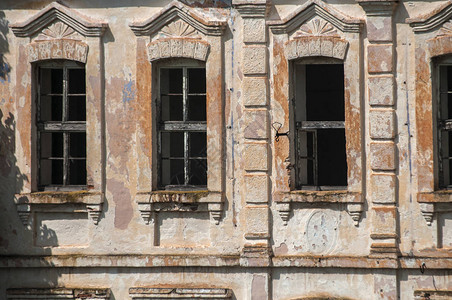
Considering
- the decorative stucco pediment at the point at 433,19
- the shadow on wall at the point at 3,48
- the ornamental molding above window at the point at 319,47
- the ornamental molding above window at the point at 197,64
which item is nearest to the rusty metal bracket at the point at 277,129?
the ornamental molding above window at the point at 197,64

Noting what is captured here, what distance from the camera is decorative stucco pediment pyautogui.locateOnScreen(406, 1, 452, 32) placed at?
1156 centimetres

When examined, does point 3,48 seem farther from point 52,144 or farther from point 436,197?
point 436,197

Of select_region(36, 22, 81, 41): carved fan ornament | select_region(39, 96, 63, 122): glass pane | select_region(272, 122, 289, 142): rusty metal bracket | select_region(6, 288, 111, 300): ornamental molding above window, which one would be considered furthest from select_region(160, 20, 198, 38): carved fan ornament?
select_region(6, 288, 111, 300): ornamental molding above window

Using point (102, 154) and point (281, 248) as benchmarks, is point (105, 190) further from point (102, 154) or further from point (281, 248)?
point (281, 248)

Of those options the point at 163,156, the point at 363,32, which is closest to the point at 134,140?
the point at 163,156

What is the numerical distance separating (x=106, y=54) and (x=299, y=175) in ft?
10.3

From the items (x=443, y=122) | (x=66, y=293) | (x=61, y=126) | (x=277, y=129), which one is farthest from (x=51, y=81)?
(x=443, y=122)

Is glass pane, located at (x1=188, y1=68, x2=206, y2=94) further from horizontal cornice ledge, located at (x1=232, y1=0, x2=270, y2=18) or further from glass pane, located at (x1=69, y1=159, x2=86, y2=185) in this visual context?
glass pane, located at (x1=69, y1=159, x2=86, y2=185)

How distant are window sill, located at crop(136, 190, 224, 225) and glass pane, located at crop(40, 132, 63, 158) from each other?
1420 mm

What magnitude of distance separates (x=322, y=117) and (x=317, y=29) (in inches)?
112

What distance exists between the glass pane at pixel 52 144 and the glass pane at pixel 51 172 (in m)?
0.10

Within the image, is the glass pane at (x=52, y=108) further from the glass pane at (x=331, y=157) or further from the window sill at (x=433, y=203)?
the window sill at (x=433, y=203)

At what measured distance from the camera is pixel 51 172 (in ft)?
42.2

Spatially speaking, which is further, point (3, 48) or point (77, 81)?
point (77, 81)
